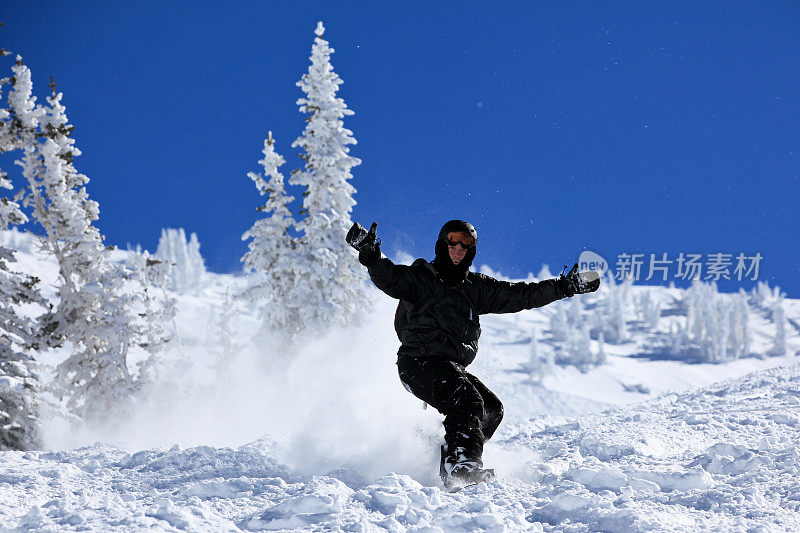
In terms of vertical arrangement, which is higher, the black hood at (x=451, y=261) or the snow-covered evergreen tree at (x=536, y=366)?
the snow-covered evergreen tree at (x=536, y=366)

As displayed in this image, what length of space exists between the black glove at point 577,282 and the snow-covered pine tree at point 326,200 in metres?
16.7

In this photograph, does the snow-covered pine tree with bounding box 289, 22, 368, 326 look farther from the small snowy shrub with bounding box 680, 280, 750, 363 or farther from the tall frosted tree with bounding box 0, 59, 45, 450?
the small snowy shrub with bounding box 680, 280, 750, 363

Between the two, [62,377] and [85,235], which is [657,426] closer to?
[85,235]

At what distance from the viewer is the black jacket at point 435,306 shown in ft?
17.7

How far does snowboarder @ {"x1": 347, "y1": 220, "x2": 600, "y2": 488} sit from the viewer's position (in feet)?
16.8

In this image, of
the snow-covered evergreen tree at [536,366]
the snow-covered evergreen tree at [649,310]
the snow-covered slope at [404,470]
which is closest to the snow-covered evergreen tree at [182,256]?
the snow-covered evergreen tree at [536,366]

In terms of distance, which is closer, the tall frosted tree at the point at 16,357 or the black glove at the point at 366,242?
the black glove at the point at 366,242

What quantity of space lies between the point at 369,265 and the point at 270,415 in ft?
24.9

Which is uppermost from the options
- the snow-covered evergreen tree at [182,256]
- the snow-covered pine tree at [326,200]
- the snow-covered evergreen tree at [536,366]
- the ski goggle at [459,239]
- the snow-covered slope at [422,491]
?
the snow-covered evergreen tree at [182,256]

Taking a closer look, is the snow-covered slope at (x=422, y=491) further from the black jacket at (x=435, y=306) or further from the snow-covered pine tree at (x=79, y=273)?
the snow-covered pine tree at (x=79, y=273)

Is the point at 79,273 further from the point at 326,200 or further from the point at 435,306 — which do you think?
the point at 435,306

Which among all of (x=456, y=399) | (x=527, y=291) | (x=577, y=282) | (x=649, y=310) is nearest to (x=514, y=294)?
(x=527, y=291)

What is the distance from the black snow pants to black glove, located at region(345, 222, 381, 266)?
3.59 ft

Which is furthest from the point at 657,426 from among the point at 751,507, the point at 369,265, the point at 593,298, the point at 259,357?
the point at 593,298
